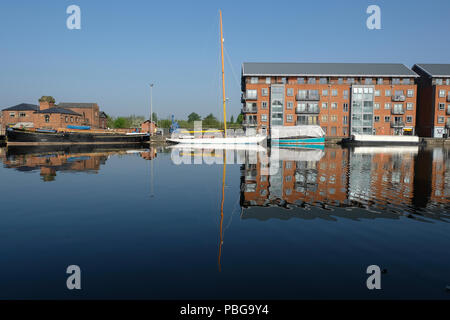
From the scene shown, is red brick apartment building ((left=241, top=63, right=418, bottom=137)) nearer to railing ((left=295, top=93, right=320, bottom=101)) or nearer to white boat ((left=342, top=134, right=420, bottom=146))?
railing ((left=295, top=93, right=320, bottom=101))

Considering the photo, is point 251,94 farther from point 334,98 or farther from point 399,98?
point 399,98

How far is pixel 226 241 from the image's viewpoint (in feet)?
27.8

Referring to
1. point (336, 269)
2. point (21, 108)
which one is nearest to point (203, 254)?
point (336, 269)

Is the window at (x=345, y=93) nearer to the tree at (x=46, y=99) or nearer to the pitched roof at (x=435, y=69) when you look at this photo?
the pitched roof at (x=435, y=69)

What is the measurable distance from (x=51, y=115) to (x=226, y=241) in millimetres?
79507

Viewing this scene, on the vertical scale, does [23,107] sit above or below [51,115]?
above

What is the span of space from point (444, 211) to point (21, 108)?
10339cm

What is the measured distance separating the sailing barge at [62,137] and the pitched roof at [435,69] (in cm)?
7730

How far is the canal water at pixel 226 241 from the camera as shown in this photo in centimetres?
599

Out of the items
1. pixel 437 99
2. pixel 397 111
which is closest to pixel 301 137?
pixel 397 111

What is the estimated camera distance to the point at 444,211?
11648mm

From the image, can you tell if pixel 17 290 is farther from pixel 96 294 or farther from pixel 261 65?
pixel 261 65

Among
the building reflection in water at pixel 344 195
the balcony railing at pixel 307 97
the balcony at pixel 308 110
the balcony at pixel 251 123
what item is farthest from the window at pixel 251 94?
the building reflection in water at pixel 344 195
